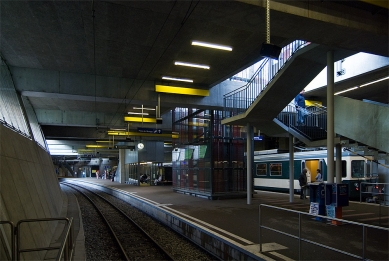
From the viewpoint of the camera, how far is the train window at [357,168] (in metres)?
15.5

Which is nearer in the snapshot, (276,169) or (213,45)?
(213,45)

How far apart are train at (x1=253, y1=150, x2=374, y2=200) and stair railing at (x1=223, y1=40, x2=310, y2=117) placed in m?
5.56

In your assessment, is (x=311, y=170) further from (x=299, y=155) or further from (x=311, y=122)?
(x=311, y=122)

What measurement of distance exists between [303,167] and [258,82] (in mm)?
7555

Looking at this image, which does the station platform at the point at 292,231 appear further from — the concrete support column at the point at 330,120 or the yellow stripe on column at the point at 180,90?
the yellow stripe on column at the point at 180,90

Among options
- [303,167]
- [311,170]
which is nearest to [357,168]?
[303,167]

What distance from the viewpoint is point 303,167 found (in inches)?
714

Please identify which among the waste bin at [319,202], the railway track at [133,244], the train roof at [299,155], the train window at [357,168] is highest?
the train roof at [299,155]

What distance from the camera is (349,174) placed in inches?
612

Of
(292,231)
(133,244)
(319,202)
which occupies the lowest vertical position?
(133,244)

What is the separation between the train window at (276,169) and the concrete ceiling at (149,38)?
515 cm

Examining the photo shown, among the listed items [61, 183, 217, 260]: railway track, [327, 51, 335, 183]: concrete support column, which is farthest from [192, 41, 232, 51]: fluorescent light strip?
[61, 183, 217, 260]: railway track

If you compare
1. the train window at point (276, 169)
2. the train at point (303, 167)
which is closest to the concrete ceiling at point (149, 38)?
the train at point (303, 167)

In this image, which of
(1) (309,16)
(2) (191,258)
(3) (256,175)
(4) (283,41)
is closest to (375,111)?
(4) (283,41)
